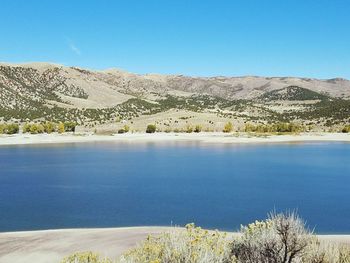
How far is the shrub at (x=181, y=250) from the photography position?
13258 millimetres

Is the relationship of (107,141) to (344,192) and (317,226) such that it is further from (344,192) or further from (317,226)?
(317,226)

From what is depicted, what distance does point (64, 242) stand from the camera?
93.0 feet

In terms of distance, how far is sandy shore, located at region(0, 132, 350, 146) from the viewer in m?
124

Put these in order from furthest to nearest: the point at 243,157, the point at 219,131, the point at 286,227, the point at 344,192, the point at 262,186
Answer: the point at 219,131 < the point at 243,157 < the point at 262,186 < the point at 344,192 < the point at 286,227

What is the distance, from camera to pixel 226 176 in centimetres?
6444

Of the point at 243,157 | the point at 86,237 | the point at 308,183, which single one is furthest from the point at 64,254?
the point at 243,157

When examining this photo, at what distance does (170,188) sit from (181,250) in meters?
40.5

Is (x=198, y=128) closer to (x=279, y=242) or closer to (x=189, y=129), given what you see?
(x=189, y=129)

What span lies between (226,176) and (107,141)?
223ft

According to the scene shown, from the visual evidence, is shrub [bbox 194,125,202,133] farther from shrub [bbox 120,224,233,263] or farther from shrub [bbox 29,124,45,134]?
shrub [bbox 120,224,233,263]

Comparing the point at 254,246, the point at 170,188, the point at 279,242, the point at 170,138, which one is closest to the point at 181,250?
the point at 254,246

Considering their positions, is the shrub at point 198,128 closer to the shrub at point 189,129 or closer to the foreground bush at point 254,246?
the shrub at point 189,129

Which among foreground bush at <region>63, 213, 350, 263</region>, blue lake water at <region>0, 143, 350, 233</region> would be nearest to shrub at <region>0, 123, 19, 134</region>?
blue lake water at <region>0, 143, 350, 233</region>

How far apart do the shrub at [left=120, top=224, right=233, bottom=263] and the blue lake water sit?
65.4ft
